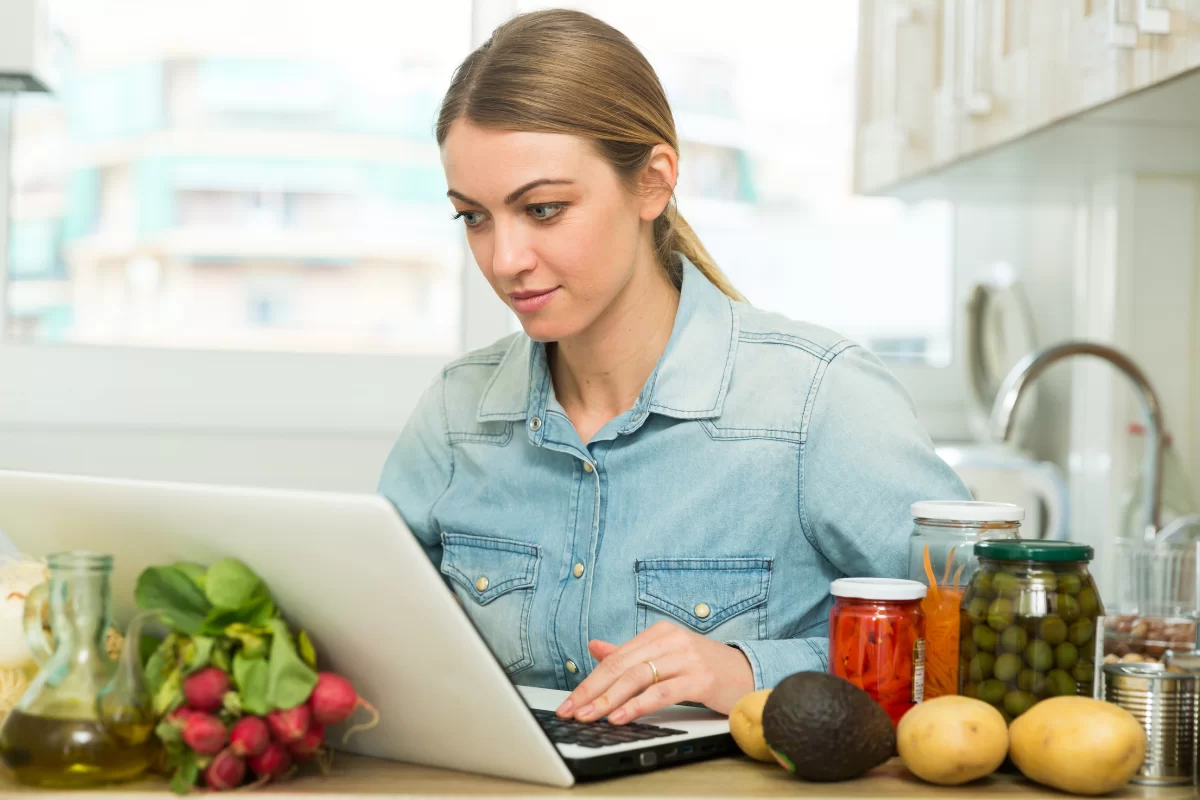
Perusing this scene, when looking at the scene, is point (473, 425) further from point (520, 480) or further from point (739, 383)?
point (739, 383)

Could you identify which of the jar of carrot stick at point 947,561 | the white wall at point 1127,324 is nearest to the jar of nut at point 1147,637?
the jar of carrot stick at point 947,561

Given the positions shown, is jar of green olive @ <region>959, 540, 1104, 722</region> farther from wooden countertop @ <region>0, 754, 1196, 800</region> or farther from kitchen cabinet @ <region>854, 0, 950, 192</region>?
kitchen cabinet @ <region>854, 0, 950, 192</region>

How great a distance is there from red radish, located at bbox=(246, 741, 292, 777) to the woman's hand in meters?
0.22

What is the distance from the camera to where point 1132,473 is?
2109mm

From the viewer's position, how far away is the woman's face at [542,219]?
1.12 m

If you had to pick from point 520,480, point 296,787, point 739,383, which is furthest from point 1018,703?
point 520,480

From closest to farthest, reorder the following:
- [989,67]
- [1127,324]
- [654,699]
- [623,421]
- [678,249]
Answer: [654,699] → [623,421] → [678,249] → [989,67] → [1127,324]

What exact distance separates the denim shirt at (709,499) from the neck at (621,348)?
38 mm

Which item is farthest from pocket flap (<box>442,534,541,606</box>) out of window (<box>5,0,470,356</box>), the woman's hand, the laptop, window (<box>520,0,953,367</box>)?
window (<box>520,0,953,367</box>)

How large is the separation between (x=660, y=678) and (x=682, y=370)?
16.4 inches

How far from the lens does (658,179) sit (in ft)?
4.18

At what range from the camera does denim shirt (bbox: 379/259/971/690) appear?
3.86 feet

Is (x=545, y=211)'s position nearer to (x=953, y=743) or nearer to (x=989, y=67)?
(x=953, y=743)

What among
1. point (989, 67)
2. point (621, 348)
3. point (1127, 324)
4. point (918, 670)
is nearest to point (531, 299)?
point (621, 348)
